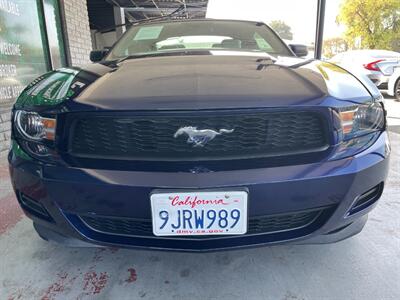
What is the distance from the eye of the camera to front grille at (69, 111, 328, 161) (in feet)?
4.17

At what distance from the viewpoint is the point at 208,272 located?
160cm

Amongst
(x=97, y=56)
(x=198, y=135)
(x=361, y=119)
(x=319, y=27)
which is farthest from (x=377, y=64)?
(x=198, y=135)

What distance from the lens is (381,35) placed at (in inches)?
870

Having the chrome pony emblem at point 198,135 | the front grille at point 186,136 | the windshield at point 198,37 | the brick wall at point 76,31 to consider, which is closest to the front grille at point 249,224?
the front grille at point 186,136

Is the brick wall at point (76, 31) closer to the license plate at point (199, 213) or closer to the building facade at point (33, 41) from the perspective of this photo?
the building facade at point (33, 41)

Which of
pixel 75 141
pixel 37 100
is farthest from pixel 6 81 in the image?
pixel 75 141

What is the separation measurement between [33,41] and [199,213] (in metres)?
4.28

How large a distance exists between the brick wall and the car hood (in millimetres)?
4423

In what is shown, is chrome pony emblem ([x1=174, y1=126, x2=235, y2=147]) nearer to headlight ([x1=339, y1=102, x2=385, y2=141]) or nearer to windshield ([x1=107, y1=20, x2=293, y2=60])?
headlight ([x1=339, y1=102, x2=385, y2=141])

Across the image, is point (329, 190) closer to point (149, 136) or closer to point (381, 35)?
point (149, 136)

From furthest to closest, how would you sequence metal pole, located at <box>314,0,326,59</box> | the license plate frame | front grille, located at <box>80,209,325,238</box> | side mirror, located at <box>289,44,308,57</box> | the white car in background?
1. the white car in background
2. metal pole, located at <box>314,0,326,59</box>
3. side mirror, located at <box>289,44,308,57</box>
4. front grille, located at <box>80,209,325,238</box>
5. the license plate frame

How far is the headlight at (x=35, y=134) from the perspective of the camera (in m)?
1.35

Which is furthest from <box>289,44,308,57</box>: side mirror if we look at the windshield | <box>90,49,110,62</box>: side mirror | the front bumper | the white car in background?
the white car in background

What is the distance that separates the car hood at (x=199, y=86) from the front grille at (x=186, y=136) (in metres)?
0.05
